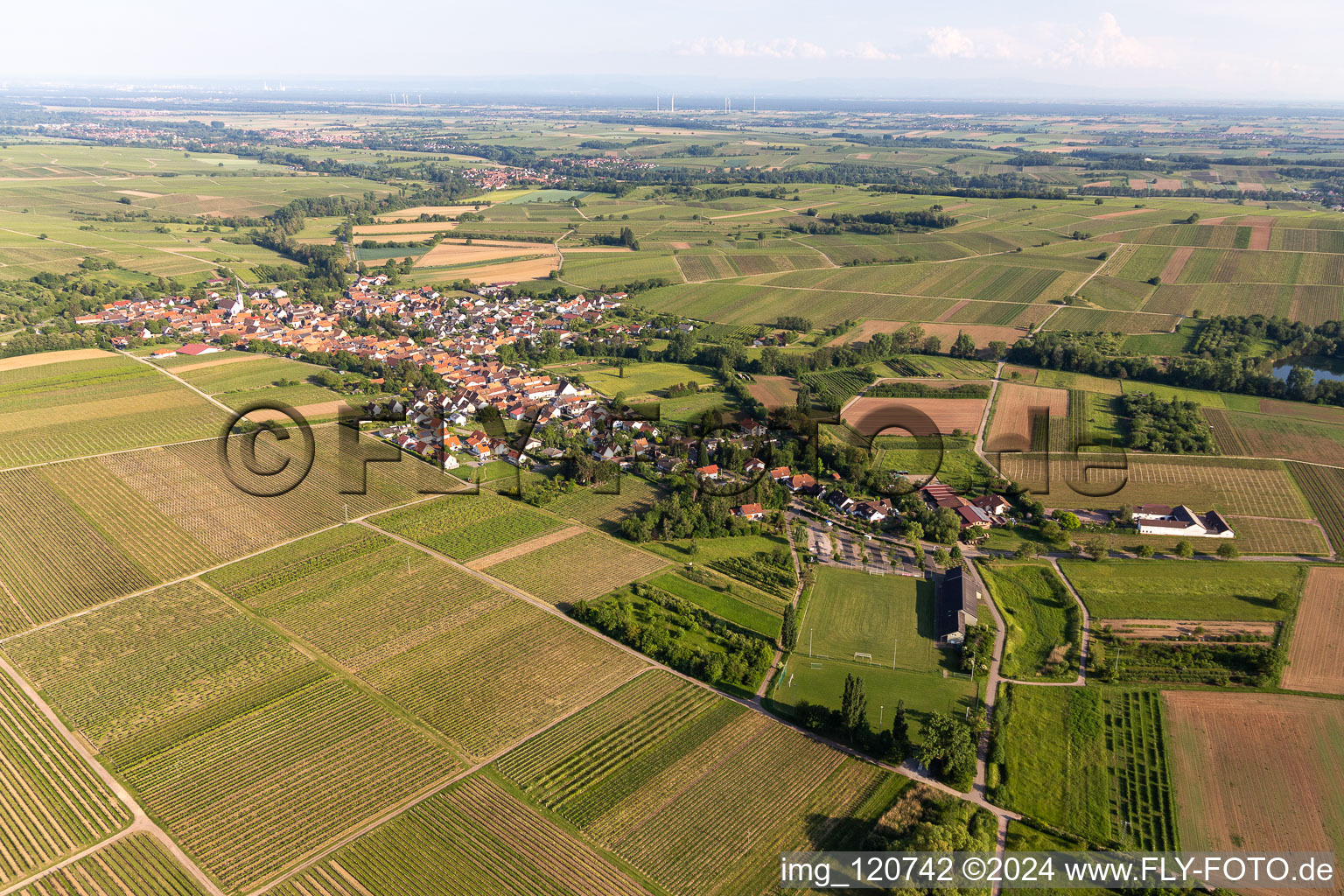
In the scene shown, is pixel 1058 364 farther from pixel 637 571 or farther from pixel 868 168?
pixel 868 168

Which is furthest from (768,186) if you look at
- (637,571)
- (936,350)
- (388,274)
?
(637,571)

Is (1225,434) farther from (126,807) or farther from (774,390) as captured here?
(126,807)

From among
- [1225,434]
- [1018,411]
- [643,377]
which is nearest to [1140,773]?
[1018,411]

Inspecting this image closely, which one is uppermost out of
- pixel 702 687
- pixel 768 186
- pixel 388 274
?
pixel 768 186

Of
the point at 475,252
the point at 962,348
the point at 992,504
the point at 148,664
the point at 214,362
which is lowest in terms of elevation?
the point at 148,664

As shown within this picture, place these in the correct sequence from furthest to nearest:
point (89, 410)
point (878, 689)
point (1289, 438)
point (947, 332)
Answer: point (947, 332) < point (89, 410) < point (1289, 438) < point (878, 689)

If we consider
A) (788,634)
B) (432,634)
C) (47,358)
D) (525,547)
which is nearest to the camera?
(788,634)

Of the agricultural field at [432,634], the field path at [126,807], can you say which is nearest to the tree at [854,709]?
the agricultural field at [432,634]

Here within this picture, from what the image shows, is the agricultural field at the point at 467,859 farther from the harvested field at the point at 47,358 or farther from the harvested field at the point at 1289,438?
the harvested field at the point at 47,358
